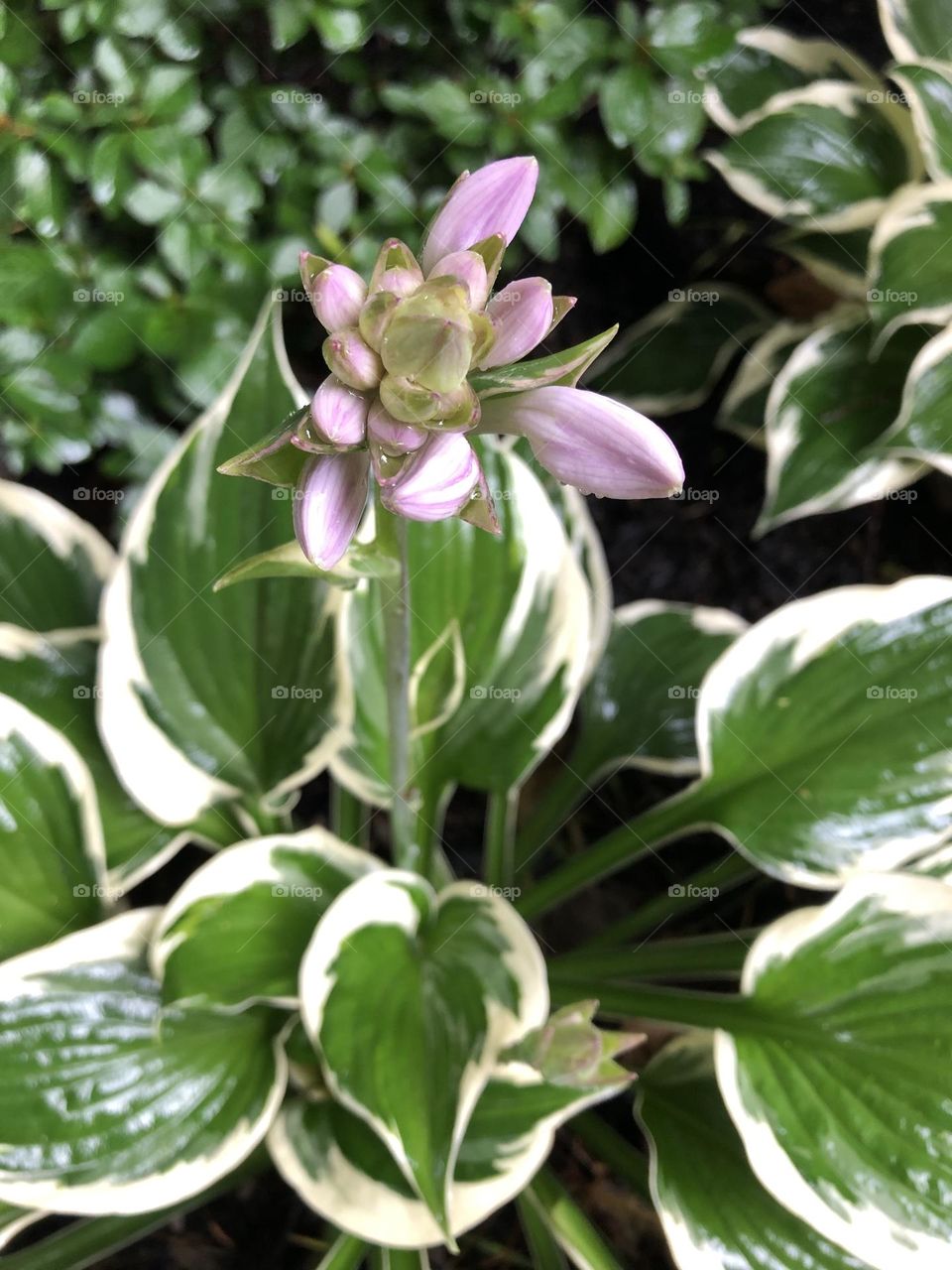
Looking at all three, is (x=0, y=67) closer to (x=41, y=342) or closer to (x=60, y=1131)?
(x=41, y=342)

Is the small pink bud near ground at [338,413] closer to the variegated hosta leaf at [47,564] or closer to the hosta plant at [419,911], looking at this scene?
the hosta plant at [419,911]

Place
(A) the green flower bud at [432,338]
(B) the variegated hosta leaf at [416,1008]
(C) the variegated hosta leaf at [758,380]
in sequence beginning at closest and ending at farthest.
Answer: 1. (A) the green flower bud at [432,338]
2. (B) the variegated hosta leaf at [416,1008]
3. (C) the variegated hosta leaf at [758,380]

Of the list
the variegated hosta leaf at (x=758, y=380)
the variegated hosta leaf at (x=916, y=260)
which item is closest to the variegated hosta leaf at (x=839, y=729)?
the variegated hosta leaf at (x=916, y=260)
